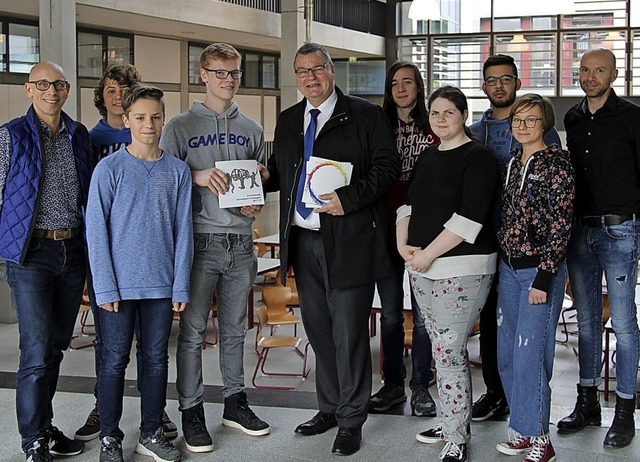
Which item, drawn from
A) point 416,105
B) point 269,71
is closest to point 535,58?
point 269,71

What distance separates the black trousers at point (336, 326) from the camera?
3883mm

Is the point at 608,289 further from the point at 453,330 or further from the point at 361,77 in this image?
the point at 361,77

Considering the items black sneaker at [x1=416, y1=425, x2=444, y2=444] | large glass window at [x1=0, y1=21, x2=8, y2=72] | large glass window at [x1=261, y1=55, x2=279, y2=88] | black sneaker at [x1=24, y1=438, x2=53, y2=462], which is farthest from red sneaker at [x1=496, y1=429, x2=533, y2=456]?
large glass window at [x1=261, y1=55, x2=279, y2=88]

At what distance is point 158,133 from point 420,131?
137 centimetres

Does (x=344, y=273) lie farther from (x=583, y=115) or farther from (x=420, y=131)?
(x=583, y=115)

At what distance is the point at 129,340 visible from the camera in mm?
3586

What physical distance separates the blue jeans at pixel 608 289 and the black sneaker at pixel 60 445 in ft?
7.97

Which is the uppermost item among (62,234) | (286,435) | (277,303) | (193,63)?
(193,63)

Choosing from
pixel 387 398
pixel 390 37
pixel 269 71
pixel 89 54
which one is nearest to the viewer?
pixel 387 398

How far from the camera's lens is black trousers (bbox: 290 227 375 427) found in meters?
3.88

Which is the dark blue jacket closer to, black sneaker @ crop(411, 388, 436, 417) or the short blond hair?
the short blond hair

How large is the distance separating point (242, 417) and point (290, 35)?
1188 centimetres

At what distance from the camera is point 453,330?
3.58 m

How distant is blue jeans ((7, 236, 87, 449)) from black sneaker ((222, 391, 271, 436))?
0.84 m
